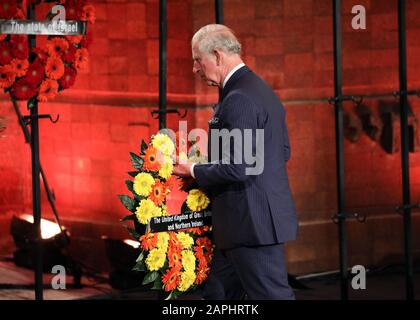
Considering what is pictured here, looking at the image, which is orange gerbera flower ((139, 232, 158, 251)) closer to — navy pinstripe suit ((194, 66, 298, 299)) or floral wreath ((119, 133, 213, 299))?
floral wreath ((119, 133, 213, 299))

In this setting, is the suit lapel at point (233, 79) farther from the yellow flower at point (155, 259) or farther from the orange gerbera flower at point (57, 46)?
the orange gerbera flower at point (57, 46)

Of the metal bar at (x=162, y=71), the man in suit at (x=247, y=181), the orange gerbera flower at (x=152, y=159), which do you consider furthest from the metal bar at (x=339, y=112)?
the orange gerbera flower at (x=152, y=159)

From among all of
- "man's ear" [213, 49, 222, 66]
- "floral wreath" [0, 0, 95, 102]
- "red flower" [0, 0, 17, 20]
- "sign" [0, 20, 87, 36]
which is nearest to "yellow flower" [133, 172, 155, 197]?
"man's ear" [213, 49, 222, 66]

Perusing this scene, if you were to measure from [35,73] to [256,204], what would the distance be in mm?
1275

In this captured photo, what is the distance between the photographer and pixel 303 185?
8.29 m

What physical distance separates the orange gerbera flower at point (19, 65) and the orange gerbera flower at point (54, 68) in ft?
0.36

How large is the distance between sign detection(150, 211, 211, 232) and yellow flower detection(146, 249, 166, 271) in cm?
10

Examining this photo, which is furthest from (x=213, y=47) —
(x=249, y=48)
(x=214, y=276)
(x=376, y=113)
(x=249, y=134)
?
(x=376, y=113)

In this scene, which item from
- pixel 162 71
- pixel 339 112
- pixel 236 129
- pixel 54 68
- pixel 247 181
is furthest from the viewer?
pixel 339 112

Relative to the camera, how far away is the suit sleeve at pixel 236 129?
4.83 m

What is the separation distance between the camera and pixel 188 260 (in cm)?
524

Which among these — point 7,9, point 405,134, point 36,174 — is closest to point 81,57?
point 7,9

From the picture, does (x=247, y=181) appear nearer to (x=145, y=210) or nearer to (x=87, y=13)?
(x=145, y=210)

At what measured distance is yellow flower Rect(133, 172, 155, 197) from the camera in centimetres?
517
